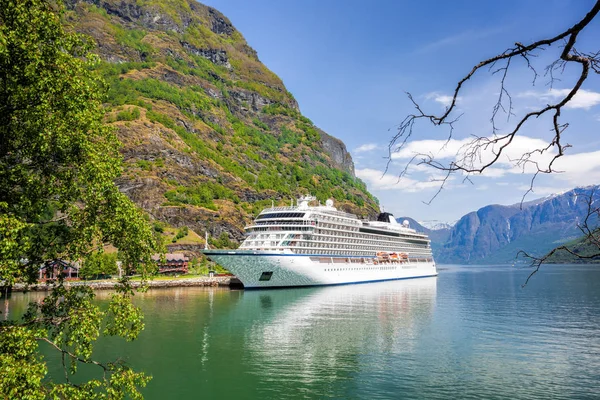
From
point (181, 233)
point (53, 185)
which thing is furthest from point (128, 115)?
point (53, 185)

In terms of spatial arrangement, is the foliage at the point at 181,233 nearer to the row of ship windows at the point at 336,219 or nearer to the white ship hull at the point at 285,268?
the white ship hull at the point at 285,268

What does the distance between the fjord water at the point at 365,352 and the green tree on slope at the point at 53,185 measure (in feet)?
36.3

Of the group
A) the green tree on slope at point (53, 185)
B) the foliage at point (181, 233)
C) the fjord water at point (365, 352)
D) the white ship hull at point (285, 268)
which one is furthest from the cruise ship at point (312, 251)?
the green tree on slope at point (53, 185)

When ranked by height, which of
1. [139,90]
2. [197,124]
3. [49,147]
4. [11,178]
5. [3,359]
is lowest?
[3,359]

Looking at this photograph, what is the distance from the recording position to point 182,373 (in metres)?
25.3

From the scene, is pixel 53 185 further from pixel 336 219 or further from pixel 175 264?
pixel 175 264

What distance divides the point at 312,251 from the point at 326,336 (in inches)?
1844

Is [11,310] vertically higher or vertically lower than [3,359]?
lower

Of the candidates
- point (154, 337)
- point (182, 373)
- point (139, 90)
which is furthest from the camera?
point (139, 90)

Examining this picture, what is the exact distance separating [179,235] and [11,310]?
69.6 m

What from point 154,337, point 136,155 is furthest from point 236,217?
point 154,337

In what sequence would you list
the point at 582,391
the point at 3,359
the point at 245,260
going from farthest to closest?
the point at 245,260 → the point at 582,391 → the point at 3,359

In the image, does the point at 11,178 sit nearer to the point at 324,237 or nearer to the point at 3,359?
the point at 3,359

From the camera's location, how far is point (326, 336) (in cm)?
3550
